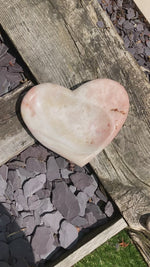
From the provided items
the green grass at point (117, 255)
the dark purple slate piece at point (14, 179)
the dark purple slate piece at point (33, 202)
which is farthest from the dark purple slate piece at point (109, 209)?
the dark purple slate piece at point (14, 179)

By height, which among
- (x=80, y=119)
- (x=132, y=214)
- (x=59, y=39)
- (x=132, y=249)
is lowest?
(x=132, y=249)

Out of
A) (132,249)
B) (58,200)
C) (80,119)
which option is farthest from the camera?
(132,249)

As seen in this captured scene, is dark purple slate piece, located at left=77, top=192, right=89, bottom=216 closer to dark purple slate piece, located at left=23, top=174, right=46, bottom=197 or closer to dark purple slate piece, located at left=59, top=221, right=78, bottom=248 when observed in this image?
dark purple slate piece, located at left=59, top=221, right=78, bottom=248

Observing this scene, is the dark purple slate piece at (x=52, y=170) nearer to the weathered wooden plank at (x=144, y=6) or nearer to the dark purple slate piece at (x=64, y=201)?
the dark purple slate piece at (x=64, y=201)

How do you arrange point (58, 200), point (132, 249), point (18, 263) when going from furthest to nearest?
point (132, 249)
point (58, 200)
point (18, 263)

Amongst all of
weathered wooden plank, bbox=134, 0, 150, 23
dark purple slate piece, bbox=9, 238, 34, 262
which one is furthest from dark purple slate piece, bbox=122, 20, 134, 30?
dark purple slate piece, bbox=9, 238, 34, 262

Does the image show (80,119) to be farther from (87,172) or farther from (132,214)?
(132,214)

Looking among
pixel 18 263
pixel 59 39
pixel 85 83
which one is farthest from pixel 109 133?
pixel 18 263
